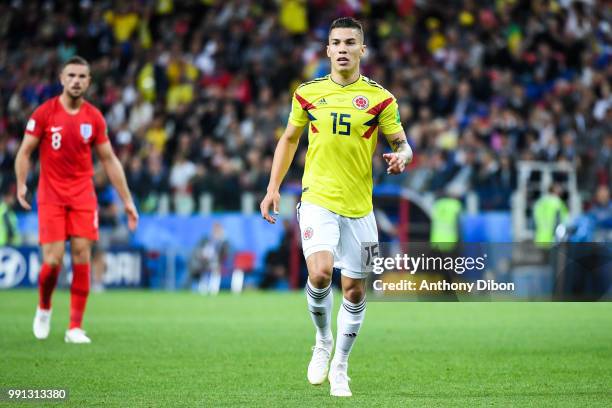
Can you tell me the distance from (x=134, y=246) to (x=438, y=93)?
690cm

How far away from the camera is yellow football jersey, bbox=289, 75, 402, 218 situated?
790cm

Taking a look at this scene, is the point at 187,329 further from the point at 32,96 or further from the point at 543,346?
the point at 32,96

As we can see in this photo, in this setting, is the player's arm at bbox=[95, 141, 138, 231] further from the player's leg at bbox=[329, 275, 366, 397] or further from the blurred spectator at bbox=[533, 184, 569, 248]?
the blurred spectator at bbox=[533, 184, 569, 248]

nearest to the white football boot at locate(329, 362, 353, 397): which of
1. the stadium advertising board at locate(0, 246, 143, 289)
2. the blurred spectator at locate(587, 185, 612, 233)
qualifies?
the blurred spectator at locate(587, 185, 612, 233)

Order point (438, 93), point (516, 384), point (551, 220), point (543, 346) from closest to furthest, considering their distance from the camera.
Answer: point (516, 384) → point (543, 346) → point (551, 220) → point (438, 93)

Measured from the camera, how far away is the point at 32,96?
2702cm

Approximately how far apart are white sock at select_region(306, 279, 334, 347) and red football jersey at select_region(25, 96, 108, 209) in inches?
158

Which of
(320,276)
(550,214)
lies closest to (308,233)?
(320,276)

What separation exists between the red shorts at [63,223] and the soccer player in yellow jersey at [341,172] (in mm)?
3812

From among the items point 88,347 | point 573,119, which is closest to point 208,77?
point 573,119

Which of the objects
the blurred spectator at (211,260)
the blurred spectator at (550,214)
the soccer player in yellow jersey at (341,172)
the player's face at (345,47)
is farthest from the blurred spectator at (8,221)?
the player's face at (345,47)

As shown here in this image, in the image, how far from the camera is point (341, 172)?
7.93 metres

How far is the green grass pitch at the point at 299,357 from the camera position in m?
7.67

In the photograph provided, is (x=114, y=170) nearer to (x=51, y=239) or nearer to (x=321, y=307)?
(x=51, y=239)
